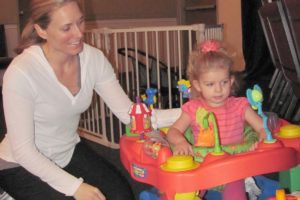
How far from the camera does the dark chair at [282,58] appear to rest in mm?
1962

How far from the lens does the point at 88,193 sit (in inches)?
47.9

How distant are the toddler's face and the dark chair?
56 centimetres

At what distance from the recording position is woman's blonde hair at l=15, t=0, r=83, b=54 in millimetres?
1352

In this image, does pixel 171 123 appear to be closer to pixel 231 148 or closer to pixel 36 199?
pixel 231 148

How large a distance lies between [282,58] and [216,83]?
868 millimetres

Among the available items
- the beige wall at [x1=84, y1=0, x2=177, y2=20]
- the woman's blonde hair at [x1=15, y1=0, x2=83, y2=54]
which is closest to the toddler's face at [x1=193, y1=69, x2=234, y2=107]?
the woman's blonde hair at [x1=15, y1=0, x2=83, y2=54]

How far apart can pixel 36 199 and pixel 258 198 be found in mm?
765

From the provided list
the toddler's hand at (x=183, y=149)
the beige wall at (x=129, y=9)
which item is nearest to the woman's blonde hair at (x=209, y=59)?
the toddler's hand at (x=183, y=149)

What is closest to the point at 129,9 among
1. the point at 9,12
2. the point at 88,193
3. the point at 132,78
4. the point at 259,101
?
the point at 9,12

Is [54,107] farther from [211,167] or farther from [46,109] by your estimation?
[211,167]

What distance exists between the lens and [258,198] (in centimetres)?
157

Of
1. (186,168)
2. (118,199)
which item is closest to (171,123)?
(118,199)

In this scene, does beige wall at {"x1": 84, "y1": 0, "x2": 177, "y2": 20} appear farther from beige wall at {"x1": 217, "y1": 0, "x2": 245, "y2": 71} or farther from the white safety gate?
the white safety gate

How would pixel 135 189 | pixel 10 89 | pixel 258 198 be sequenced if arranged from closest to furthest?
1. pixel 10 89
2. pixel 258 198
3. pixel 135 189
